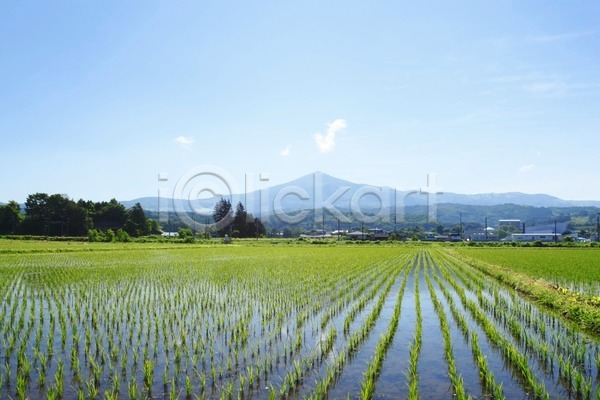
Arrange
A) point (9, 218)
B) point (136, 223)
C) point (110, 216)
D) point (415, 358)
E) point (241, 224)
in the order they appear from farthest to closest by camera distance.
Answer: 1. point (241, 224)
2. point (136, 223)
3. point (110, 216)
4. point (9, 218)
5. point (415, 358)

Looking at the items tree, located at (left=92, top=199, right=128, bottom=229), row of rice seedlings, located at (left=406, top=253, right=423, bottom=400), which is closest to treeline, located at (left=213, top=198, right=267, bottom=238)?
tree, located at (left=92, top=199, right=128, bottom=229)

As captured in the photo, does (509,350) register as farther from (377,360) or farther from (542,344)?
(377,360)

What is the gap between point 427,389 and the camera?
448 cm

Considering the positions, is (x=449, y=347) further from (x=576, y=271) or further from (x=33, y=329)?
(x=576, y=271)

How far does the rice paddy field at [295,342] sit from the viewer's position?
439cm

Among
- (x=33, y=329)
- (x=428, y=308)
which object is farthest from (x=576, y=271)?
(x=33, y=329)

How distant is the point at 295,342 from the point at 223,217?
239 ft

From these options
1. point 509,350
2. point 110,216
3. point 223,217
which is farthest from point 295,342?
point 223,217

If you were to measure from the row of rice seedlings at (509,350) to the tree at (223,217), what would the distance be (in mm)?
66090

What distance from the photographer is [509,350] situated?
5426 millimetres

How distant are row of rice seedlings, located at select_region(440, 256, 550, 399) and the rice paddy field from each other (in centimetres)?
3

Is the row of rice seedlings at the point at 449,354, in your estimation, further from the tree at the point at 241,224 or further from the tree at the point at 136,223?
the tree at the point at 241,224

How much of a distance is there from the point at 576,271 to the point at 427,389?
14.0 m

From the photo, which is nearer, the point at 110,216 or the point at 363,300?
the point at 363,300
